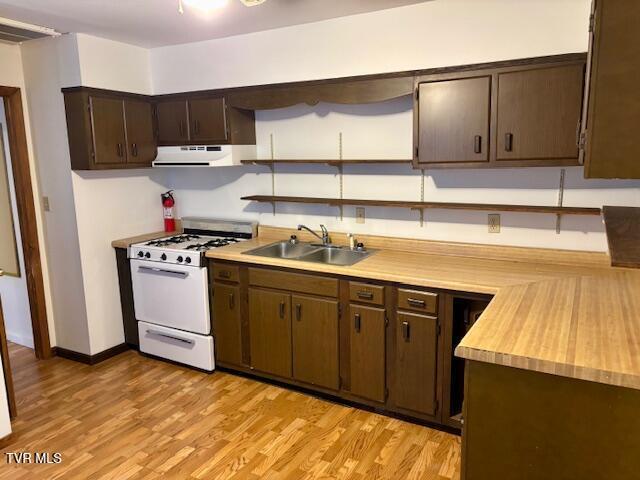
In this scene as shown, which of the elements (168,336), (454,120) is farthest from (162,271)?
(454,120)

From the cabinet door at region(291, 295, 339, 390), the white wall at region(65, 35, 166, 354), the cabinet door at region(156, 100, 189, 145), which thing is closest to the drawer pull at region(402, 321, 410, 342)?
the cabinet door at region(291, 295, 339, 390)

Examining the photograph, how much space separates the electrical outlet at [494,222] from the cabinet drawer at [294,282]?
104 cm

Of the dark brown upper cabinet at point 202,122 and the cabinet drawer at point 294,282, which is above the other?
the dark brown upper cabinet at point 202,122

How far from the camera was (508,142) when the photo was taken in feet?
8.64

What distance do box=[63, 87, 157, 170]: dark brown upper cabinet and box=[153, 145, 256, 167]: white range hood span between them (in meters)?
0.17

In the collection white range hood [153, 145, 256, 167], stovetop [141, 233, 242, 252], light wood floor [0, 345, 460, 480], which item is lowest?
light wood floor [0, 345, 460, 480]

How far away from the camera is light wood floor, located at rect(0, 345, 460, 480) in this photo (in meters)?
2.48

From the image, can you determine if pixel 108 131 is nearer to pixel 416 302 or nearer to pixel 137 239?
pixel 137 239

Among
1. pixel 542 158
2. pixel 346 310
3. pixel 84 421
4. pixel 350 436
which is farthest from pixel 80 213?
pixel 542 158

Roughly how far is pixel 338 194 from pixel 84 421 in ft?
7.30

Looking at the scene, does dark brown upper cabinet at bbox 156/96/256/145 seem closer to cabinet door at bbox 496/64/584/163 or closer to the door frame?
the door frame

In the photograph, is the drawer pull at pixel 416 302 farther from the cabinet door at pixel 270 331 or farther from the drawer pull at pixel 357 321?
the cabinet door at pixel 270 331

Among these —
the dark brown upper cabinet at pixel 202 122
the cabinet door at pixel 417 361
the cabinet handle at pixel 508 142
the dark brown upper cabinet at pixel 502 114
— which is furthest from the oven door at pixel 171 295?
the cabinet handle at pixel 508 142

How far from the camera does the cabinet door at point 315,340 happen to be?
3.01 meters
